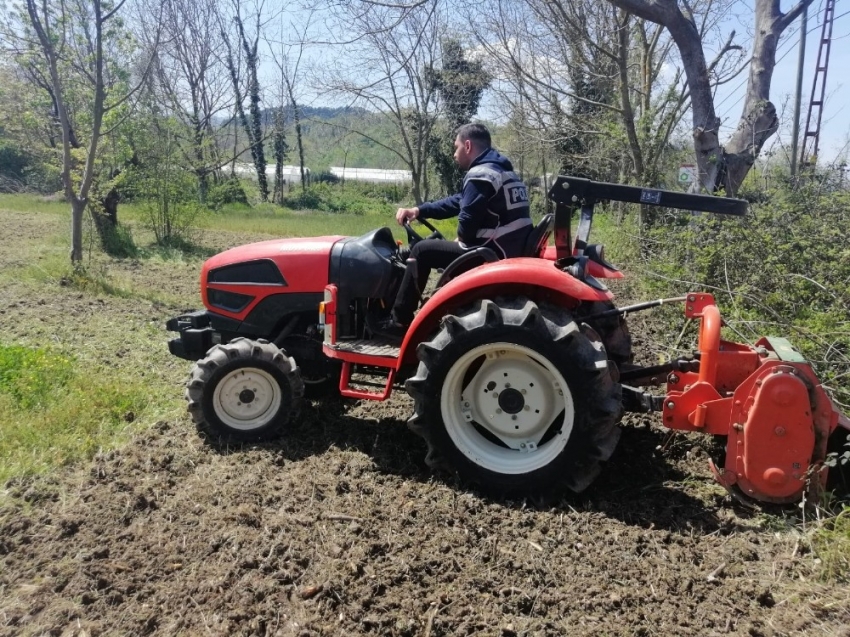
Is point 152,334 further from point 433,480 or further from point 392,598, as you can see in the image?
point 392,598

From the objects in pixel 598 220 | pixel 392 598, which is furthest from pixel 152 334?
pixel 598 220

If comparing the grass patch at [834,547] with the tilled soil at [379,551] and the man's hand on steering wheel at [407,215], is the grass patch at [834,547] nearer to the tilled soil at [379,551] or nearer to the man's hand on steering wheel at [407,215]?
the tilled soil at [379,551]

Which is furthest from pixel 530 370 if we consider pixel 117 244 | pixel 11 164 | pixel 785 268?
pixel 11 164

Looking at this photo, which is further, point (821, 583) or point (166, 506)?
point (166, 506)

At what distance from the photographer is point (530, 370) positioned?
3268mm

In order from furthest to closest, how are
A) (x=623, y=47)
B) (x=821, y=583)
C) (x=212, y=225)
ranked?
(x=212, y=225) → (x=623, y=47) → (x=821, y=583)

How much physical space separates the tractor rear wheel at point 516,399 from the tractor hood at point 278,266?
3.79 ft

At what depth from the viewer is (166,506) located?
3.21 meters

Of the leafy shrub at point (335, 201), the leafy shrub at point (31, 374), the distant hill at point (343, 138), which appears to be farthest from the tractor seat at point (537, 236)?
the leafy shrub at point (335, 201)

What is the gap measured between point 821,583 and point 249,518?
Answer: 2355 mm

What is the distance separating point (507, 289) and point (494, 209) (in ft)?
1.91

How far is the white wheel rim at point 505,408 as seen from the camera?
3.22 meters

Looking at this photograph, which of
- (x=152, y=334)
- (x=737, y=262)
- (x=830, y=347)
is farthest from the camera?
(x=152, y=334)

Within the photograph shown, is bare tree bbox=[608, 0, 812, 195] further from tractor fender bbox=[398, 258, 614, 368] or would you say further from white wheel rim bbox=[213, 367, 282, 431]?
white wheel rim bbox=[213, 367, 282, 431]
